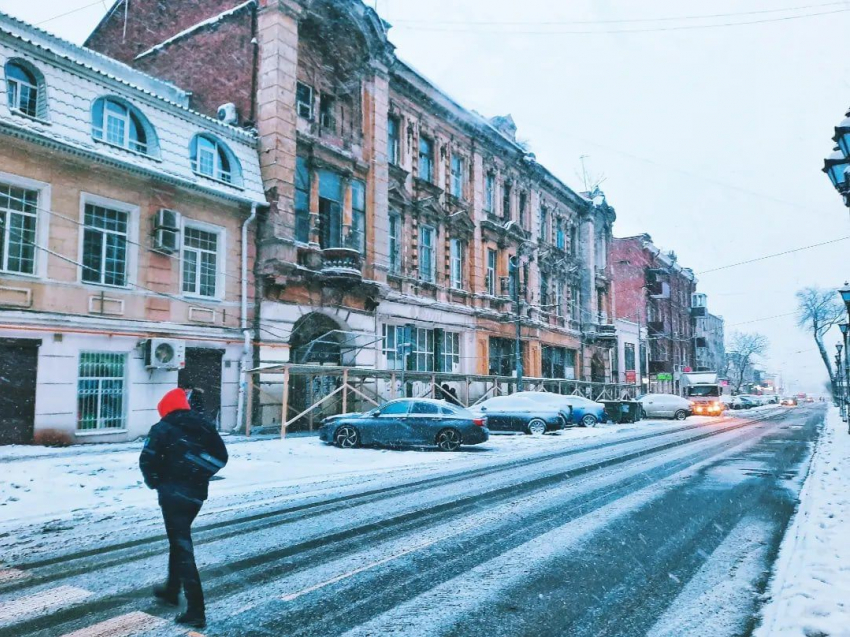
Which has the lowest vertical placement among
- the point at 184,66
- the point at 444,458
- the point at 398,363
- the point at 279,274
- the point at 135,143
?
the point at 444,458

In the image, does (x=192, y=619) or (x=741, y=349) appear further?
(x=741, y=349)

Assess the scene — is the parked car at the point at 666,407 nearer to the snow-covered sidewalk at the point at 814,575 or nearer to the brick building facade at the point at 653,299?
the brick building facade at the point at 653,299

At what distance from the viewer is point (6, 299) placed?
48.3ft

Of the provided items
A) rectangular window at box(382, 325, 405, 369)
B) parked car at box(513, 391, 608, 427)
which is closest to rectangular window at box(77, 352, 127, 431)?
rectangular window at box(382, 325, 405, 369)

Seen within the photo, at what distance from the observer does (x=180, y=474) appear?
487cm

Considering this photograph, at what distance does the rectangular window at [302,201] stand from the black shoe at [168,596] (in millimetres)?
17796

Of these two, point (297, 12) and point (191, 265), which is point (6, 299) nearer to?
point (191, 265)

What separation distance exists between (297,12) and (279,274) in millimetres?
9192

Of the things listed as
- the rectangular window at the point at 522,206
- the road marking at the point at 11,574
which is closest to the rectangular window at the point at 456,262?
the rectangular window at the point at 522,206

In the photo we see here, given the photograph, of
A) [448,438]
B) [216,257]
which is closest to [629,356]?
[448,438]

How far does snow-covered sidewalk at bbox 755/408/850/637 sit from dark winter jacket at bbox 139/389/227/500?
13.5ft

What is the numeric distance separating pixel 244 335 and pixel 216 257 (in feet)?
8.22

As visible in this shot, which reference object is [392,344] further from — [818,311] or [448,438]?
[818,311]

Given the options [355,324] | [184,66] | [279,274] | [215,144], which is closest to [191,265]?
[279,274]
